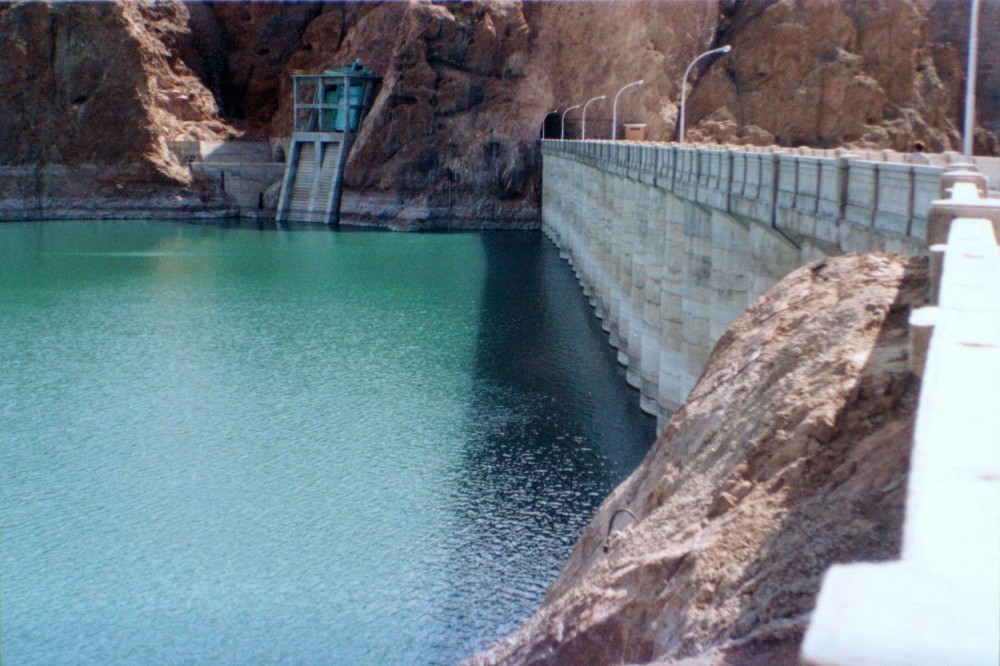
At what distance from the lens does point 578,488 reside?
24.7 m

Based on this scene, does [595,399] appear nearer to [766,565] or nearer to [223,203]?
[766,565]

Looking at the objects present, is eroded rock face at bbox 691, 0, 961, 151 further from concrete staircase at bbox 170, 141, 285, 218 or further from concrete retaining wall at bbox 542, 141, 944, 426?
concrete retaining wall at bbox 542, 141, 944, 426

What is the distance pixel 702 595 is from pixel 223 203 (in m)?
93.5

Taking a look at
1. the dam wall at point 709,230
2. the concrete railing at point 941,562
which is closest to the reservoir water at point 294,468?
the dam wall at point 709,230

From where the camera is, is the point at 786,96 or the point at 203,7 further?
the point at 203,7

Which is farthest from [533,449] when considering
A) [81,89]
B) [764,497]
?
[81,89]

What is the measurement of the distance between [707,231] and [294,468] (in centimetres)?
1144

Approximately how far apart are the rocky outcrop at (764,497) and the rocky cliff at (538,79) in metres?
75.1

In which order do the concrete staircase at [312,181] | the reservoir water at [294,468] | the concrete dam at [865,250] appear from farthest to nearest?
1. the concrete staircase at [312,181]
2. the reservoir water at [294,468]
3. the concrete dam at [865,250]

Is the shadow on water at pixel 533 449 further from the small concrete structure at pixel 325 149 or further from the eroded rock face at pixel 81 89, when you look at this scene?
the eroded rock face at pixel 81 89

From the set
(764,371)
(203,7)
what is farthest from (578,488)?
(203,7)

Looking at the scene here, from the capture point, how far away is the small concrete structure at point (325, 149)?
302 ft

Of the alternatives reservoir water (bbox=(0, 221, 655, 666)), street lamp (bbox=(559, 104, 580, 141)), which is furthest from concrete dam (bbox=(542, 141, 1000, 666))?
street lamp (bbox=(559, 104, 580, 141))

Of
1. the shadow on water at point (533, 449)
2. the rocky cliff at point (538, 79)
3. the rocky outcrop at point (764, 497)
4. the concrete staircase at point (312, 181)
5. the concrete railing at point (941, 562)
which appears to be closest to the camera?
the concrete railing at point (941, 562)
